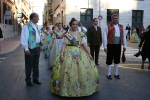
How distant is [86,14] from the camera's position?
3189cm

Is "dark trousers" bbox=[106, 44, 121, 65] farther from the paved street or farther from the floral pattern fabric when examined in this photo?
the floral pattern fabric

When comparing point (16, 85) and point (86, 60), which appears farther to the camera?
point (16, 85)

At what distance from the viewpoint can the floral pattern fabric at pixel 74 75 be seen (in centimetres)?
486

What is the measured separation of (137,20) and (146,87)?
93.9 ft

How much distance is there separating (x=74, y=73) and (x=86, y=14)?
27.6 metres

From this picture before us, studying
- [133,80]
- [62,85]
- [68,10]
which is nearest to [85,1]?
[68,10]

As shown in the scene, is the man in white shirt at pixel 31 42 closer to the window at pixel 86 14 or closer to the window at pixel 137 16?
the window at pixel 86 14

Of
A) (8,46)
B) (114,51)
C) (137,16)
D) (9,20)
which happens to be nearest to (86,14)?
(137,16)

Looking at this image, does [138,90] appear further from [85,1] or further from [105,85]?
[85,1]

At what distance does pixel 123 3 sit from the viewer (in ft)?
107

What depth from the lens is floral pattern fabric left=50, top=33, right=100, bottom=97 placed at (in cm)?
486

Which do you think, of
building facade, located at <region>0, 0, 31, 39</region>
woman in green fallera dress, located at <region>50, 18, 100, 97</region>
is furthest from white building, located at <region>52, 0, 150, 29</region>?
woman in green fallera dress, located at <region>50, 18, 100, 97</region>

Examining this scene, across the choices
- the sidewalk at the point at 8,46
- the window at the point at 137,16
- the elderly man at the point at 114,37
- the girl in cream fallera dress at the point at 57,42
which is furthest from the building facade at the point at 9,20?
the elderly man at the point at 114,37

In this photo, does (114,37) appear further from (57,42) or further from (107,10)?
(107,10)
